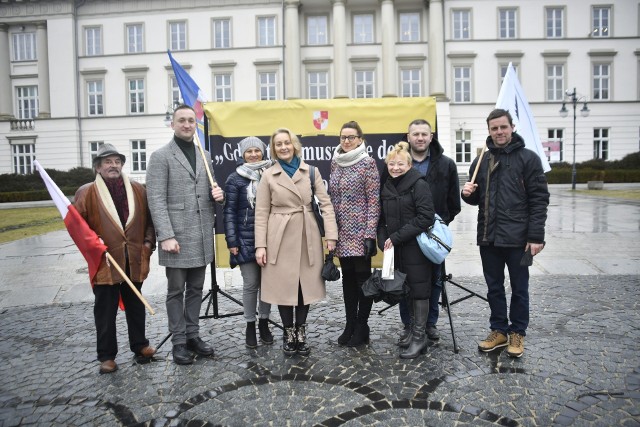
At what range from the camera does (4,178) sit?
33.4 meters

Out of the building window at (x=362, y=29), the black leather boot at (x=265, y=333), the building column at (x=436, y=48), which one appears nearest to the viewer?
the black leather boot at (x=265, y=333)

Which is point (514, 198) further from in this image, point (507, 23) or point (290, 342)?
point (507, 23)

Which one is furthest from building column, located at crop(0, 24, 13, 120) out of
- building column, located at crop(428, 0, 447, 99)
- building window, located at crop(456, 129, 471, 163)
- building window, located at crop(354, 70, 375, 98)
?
building window, located at crop(456, 129, 471, 163)

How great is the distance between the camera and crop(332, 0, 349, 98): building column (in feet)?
116

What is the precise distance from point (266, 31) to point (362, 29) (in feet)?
23.5

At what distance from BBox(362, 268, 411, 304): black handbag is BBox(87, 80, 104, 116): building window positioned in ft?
127

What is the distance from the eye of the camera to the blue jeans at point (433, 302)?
179 inches

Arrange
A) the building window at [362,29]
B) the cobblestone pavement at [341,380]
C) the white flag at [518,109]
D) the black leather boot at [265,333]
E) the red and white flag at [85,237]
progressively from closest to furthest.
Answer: the cobblestone pavement at [341,380] < the red and white flag at [85,237] < the black leather boot at [265,333] < the white flag at [518,109] < the building window at [362,29]

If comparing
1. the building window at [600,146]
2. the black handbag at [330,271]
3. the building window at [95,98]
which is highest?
A: the building window at [95,98]

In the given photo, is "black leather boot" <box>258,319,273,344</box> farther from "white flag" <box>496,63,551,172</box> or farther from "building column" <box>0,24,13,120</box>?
"building column" <box>0,24,13,120</box>

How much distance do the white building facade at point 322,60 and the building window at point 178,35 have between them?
0.25ft

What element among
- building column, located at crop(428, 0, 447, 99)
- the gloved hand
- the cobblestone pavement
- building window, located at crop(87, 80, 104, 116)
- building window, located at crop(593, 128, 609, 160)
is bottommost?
the cobblestone pavement

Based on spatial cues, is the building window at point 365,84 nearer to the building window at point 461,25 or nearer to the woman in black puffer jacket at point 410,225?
the building window at point 461,25

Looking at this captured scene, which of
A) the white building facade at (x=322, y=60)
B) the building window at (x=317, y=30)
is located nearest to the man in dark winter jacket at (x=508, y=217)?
the white building facade at (x=322, y=60)
